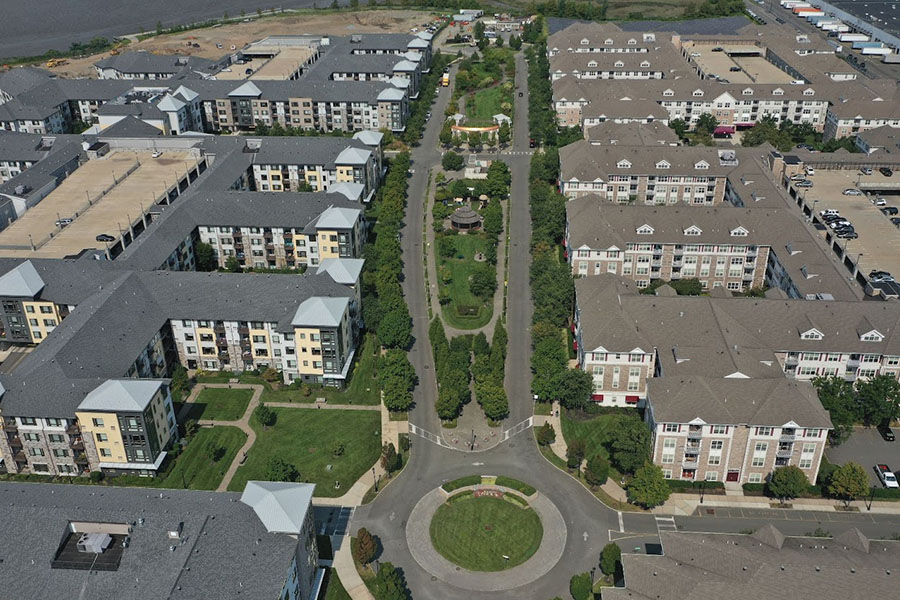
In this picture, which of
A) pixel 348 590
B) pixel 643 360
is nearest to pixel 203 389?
pixel 348 590

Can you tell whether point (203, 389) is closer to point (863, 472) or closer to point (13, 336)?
point (13, 336)

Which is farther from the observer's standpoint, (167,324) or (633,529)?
(167,324)

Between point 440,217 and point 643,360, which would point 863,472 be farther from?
point 440,217

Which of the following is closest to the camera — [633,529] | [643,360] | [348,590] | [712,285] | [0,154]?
[348,590]

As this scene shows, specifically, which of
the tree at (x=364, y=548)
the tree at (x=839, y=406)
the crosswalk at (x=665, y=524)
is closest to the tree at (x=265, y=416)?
the tree at (x=364, y=548)

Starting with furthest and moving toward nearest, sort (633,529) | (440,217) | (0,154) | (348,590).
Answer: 1. (0,154)
2. (440,217)
3. (633,529)
4. (348,590)

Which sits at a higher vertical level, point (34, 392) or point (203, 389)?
point (34, 392)

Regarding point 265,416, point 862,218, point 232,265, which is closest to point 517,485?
point 265,416
